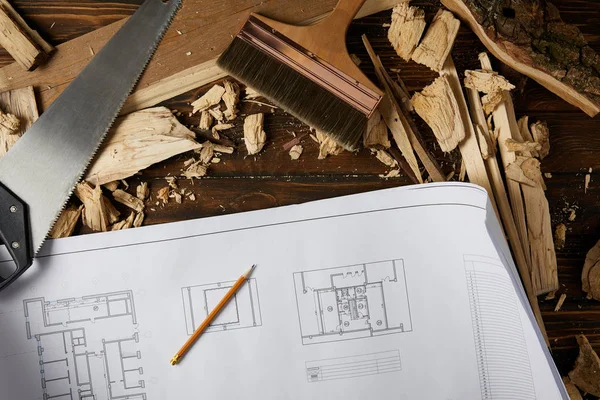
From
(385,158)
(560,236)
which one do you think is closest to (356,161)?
(385,158)

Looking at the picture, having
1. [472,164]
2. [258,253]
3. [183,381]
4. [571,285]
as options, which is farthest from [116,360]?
[571,285]

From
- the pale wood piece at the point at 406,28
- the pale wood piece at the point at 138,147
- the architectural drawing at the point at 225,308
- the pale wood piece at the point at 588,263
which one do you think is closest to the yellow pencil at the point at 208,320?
the architectural drawing at the point at 225,308

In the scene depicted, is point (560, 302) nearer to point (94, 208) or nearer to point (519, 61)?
point (519, 61)

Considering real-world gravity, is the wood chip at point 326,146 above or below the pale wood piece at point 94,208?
above

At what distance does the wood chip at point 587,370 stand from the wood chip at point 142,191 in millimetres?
759

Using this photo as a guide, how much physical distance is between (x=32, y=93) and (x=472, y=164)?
0.72 m

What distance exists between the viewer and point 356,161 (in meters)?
0.87

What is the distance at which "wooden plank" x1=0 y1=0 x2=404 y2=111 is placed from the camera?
85 centimetres

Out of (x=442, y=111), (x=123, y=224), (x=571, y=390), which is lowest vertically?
(x=571, y=390)

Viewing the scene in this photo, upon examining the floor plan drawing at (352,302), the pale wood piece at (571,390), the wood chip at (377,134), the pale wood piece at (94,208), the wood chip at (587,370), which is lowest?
the pale wood piece at (571,390)

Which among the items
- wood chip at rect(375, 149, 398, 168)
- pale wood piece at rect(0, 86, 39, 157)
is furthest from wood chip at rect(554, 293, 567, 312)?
pale wood piece at rect(0, 86, 39, 157)

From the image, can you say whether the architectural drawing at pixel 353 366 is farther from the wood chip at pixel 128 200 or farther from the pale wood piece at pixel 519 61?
the pale wood piece at pixel 519 61

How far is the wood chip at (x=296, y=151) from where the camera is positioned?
866 millimetres

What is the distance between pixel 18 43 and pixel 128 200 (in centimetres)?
30
